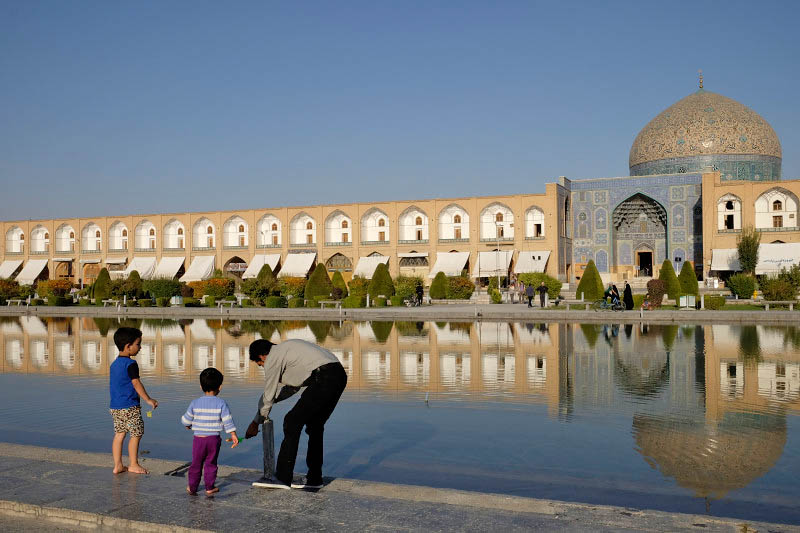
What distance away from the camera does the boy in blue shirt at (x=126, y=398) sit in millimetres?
4508

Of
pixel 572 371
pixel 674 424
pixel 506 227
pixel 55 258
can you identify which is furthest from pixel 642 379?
pixel 55 258

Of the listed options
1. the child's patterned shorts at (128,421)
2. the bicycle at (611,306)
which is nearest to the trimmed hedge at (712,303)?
the bicycle at (611,306)

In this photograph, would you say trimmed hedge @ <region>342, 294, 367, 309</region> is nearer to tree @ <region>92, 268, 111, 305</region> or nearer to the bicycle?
the bicycle

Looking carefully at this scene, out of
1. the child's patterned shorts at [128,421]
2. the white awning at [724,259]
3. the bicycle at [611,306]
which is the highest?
the white awning at [724,259]

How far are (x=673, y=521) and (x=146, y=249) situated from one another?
45834 mm

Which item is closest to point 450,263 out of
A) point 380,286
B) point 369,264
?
point 369,264

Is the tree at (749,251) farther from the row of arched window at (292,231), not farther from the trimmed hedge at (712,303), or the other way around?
the trimmed hedge at (712,303)

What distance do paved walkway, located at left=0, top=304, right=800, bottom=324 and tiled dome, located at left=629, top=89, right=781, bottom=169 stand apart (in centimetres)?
1945

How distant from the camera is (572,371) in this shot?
9.72 metres

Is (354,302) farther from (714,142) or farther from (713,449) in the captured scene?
(714,142)

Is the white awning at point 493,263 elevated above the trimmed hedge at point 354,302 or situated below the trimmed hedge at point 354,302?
above

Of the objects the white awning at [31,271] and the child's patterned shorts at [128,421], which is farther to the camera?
the white awning at [31,271]

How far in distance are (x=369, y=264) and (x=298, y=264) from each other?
4.27 meters

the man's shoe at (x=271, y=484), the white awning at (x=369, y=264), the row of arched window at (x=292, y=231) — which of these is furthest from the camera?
the white awning at (x=369, y=264)
